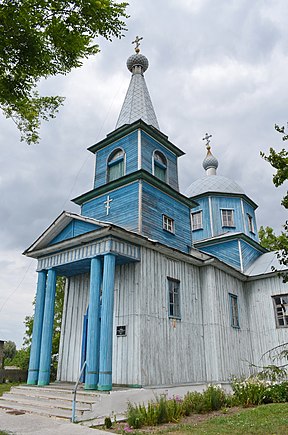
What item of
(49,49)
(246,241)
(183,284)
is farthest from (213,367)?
(49,49)

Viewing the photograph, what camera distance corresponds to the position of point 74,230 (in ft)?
42.8

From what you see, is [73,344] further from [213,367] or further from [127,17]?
[127,17]

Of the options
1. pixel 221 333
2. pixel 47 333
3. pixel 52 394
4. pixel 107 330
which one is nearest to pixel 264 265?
pixel 221 333

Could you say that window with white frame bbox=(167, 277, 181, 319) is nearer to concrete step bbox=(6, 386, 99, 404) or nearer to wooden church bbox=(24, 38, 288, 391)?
wooden church bbox=(24, 38, 288, 391)

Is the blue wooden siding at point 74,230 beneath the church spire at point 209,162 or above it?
beneath

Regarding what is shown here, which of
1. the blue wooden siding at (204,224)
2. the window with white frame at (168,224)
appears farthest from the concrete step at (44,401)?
the blue wooden siding at (204,224)

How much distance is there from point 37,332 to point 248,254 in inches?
475

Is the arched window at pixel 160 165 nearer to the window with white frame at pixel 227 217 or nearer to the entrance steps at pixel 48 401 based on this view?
the window with white frame at pixel 227 217

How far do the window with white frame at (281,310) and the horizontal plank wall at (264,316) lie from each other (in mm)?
→ 145

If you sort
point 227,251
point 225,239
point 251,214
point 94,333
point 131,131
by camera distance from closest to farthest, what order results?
1. point 94,333
2. point 131,131
3. point 227,251
4. point 225,239
5. point 251,214

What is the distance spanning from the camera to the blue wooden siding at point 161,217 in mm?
13727

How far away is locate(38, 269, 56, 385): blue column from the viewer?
12.0m

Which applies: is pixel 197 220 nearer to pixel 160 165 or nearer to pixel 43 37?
pixel 160 165

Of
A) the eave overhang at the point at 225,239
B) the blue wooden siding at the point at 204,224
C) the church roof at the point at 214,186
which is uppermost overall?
the church roof at the point at 214,186
